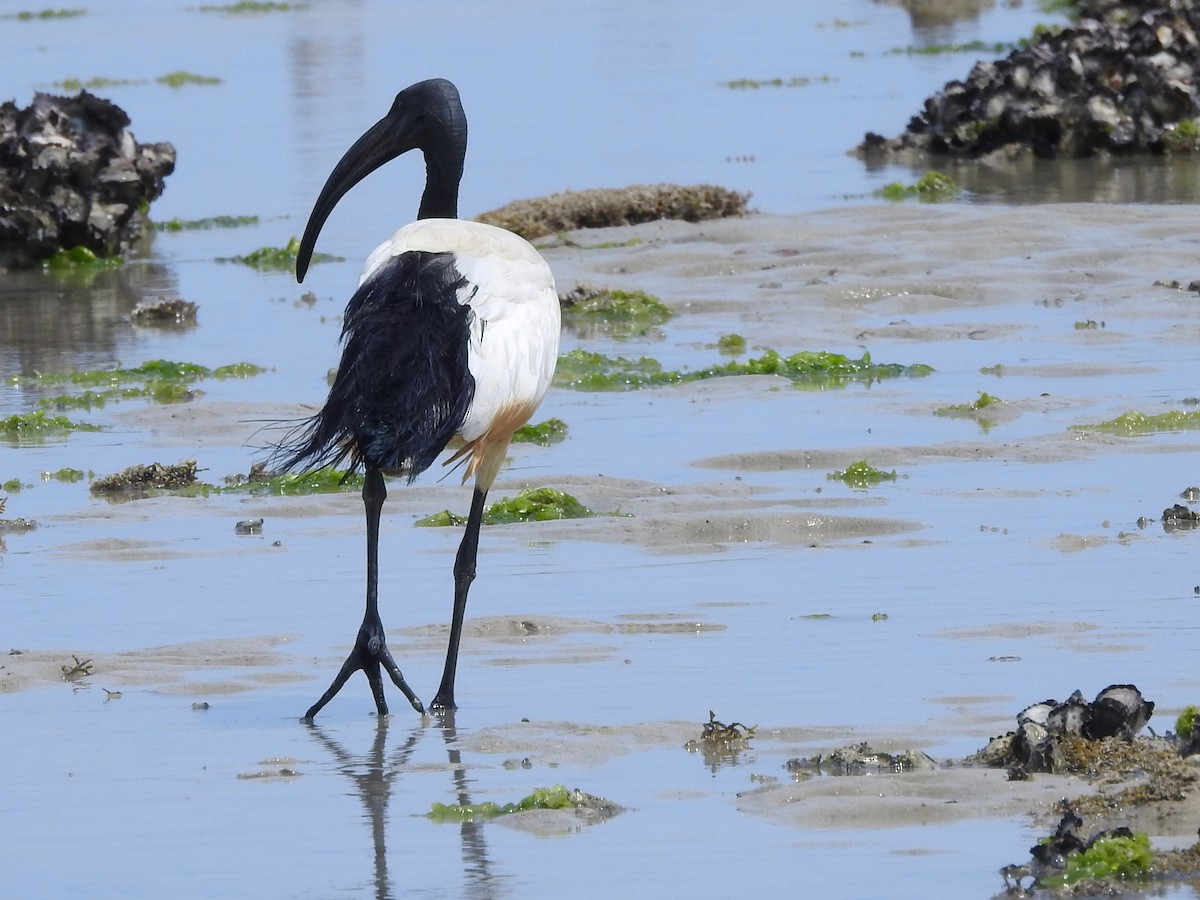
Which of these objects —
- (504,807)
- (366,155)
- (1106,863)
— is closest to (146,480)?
(366,155)

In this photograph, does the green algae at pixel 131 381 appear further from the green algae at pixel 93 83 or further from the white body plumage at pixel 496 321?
the green algae at pixel 93 83

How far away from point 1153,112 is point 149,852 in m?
16.1

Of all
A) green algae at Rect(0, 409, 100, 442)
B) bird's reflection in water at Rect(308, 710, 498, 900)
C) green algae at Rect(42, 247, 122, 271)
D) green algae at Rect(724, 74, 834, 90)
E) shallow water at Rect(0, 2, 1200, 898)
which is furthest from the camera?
green algae at Rect(724, 74, 834, 90)

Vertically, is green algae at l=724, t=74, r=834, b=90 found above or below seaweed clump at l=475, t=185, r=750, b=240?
above

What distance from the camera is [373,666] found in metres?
6.55

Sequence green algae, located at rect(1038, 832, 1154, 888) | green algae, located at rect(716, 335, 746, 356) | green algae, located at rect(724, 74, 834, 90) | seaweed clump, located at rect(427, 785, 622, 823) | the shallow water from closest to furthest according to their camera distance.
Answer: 1. green algae, located at rect(1038, 832, 1154, 888)
2. the shallow water
3. seaweed clump, located at rect(427, 785, 622, 823)
4. green algae, located at rect(716, 335, 746, 356)
5. green algae, located at rect(724, 74, 834, 90)

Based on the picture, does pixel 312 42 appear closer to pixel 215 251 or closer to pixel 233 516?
pixel 215 251

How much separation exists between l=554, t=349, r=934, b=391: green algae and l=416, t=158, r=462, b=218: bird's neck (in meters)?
3.70

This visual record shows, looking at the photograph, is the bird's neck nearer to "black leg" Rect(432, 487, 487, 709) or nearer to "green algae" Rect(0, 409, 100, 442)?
"black leg" Rect(432, 487, 487, 709)

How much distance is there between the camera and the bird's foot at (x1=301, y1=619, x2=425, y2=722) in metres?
6.52

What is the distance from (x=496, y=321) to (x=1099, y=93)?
14.1m

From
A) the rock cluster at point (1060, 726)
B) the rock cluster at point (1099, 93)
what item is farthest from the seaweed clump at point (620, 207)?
the rock cluster at point (1060, 726)

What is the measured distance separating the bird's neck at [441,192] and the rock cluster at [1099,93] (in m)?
12.8

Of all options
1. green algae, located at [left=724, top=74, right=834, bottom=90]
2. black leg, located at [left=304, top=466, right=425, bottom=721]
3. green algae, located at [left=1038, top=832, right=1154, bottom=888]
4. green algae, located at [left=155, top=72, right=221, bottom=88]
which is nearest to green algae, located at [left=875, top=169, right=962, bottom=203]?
green algae, located at [left=724, top=74, right=834, bottom=90]
